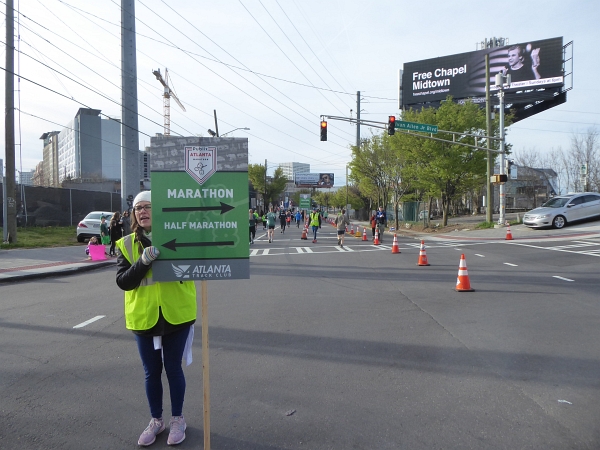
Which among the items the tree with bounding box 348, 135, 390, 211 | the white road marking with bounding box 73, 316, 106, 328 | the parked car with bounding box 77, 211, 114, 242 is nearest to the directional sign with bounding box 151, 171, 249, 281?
the white road marking with bounding box 73, 316, 106, 328

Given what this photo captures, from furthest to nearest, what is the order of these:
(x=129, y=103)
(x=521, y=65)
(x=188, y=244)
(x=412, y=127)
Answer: (x=521, y=65) < (x=129, y=103) < (x=412, y=127) < (x=188, y=244)

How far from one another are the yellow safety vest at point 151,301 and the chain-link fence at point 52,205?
2613 centimetres

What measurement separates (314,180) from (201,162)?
126385mm

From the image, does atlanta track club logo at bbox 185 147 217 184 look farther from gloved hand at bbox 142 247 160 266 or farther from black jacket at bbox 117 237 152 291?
black jacket at bbox 117 237 152 291

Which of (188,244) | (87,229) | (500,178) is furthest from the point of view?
(500,178)

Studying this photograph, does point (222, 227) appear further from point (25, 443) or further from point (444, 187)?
point (444, 187)

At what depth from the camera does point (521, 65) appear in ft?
166

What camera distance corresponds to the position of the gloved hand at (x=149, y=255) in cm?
351

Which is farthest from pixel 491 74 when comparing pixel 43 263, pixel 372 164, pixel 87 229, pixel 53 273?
pixel 53 273

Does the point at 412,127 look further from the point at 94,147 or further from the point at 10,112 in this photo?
the point at 94,147

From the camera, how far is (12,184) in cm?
1986

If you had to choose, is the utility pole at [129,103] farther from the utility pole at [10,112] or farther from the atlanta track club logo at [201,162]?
the atlanta track club logo at [201,162]

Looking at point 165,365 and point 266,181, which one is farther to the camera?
point 266,181

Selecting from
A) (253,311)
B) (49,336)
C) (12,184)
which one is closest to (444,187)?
(12,184)
